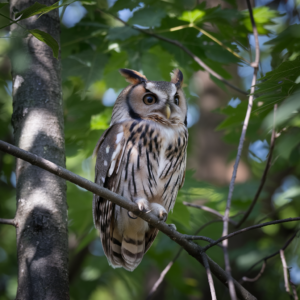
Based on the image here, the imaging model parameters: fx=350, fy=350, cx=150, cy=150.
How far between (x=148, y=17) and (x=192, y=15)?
0.30 meters

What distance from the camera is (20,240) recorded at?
4.93ft

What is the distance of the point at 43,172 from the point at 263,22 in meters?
1.65

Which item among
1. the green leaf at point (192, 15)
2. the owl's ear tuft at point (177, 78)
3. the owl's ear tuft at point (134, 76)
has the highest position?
the green leaf at point (192, 15)

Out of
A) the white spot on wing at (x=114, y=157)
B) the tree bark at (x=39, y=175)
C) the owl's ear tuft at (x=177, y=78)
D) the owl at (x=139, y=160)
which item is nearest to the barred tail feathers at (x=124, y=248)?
the owl at (x=139, y=160)

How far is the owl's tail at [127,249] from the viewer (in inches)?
82.9

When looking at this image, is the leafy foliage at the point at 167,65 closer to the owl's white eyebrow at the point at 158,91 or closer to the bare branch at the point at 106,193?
the owl's white eyebrow at the point at 158,91

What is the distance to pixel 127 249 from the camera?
212cm

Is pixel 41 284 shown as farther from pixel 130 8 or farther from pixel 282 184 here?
pixel 282 184

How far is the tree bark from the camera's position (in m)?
1.44

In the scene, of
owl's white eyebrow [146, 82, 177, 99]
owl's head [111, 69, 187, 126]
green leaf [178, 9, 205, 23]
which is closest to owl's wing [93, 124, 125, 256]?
owl's head [111, 69, 187, 126]

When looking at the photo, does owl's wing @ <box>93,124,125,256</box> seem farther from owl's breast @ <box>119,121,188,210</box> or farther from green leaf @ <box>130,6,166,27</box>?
green leaf @ <box>130,6,166,27</box>

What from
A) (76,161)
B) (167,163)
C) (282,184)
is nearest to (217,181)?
(282,184)

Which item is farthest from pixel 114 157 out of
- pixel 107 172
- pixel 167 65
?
pixel 167 65

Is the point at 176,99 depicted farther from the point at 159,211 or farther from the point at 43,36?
the point at 43,36
